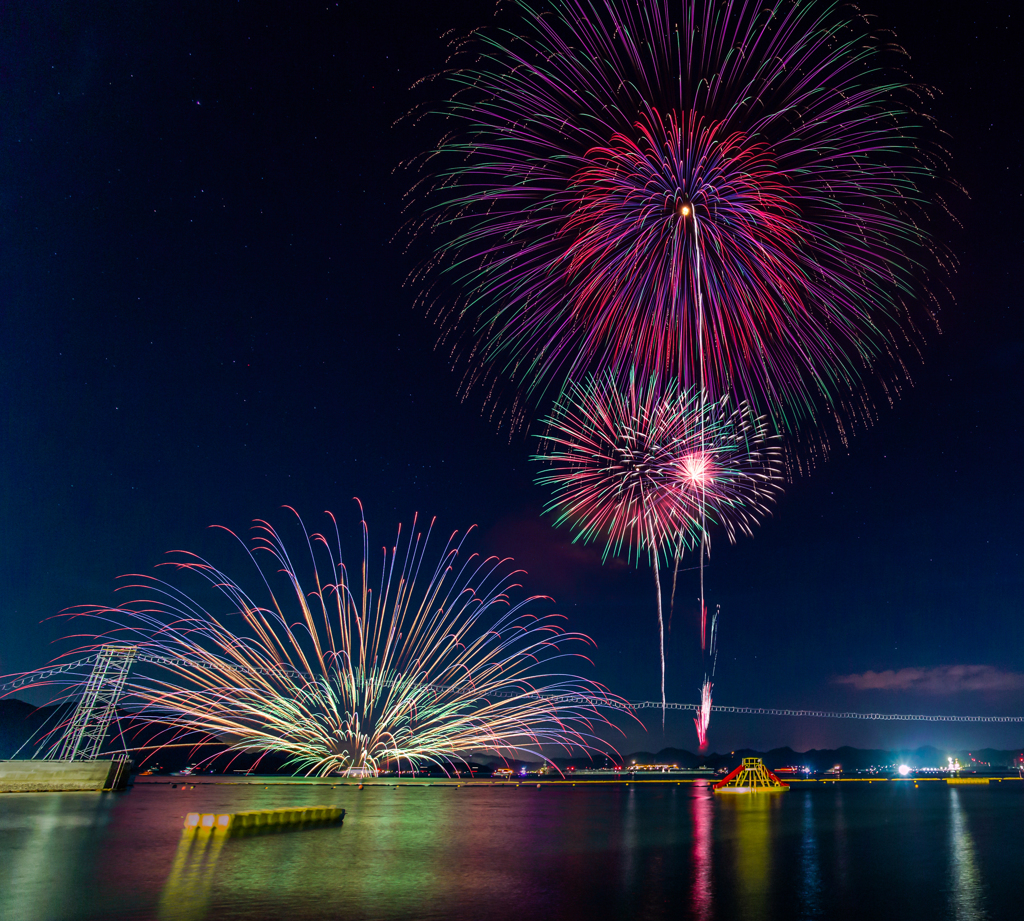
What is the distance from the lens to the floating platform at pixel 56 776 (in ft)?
255

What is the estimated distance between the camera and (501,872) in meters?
26.1

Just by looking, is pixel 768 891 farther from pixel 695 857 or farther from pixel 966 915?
pixel 695 857

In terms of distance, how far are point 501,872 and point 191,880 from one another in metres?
10.3

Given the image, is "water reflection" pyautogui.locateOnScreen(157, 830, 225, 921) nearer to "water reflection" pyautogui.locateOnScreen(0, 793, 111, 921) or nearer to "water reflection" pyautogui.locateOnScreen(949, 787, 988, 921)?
"water reflection" pyautogui.locateOnScreen(0, 793, 111, 921)

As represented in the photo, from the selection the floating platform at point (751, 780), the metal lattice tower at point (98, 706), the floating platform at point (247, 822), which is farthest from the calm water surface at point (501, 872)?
the floating platform at point (751, 780)

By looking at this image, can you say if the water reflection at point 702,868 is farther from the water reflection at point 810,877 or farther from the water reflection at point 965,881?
the water reflection at point 965,881

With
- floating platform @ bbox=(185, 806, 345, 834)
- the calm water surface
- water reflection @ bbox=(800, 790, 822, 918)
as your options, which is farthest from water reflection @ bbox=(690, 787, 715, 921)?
floating platform @ bbox=(185, 806, 345, 834)

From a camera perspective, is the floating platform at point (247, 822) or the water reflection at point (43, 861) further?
the floating platform at point (247, 822)

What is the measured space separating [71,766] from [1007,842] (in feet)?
280

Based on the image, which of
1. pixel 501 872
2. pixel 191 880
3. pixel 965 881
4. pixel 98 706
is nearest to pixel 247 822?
pixel 191 880

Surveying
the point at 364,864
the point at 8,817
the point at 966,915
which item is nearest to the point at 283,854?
the point at 364,864

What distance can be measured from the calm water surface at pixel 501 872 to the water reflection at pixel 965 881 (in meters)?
0.08

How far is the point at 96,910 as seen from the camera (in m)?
18.2

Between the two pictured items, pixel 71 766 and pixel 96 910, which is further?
pixel 71 766
